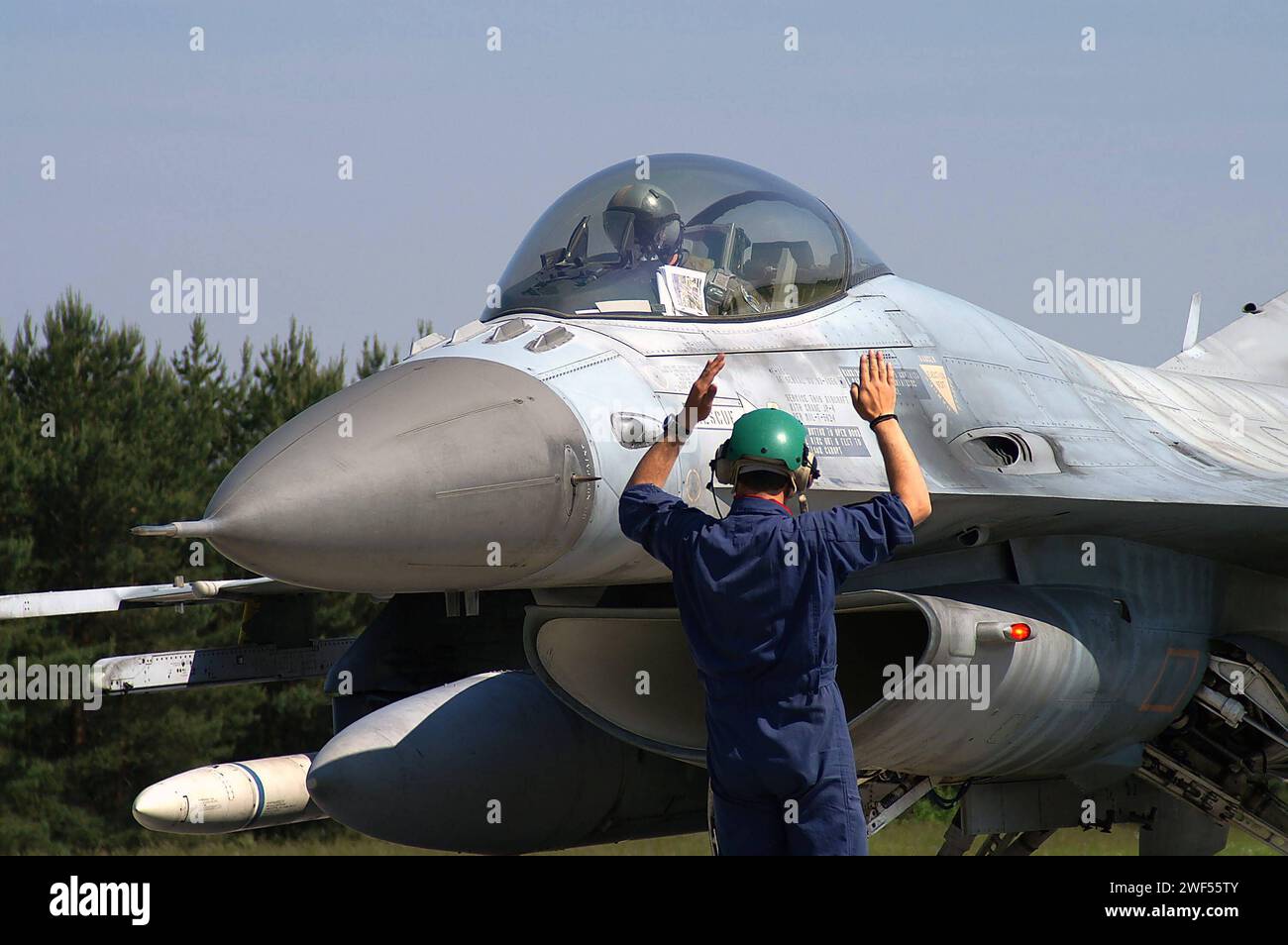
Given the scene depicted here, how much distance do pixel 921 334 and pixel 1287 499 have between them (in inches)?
67.5

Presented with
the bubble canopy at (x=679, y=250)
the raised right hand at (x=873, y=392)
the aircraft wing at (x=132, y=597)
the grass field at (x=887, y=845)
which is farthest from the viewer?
the grass field at (x=887, y=845)

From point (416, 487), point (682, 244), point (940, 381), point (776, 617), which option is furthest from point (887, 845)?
point (776, 617)

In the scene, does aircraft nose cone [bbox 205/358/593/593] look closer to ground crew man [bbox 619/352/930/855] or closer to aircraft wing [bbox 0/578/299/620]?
ground crew man [bbox 619/352/930/855]

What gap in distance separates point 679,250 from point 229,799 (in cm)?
357

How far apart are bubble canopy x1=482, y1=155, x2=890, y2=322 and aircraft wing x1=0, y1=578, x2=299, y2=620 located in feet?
10.7

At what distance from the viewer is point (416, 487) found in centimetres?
461

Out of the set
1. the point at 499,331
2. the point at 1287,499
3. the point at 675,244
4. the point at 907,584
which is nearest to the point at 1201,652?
the point at 1287,499

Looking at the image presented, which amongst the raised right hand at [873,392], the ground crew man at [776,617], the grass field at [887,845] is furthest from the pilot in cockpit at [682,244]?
the grass field at [887,845]

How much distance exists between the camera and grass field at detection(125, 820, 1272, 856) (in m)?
15.4

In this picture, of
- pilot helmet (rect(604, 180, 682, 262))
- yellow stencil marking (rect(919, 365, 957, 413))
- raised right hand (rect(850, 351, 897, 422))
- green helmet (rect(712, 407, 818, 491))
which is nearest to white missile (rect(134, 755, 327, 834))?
pilot helmet (rect(604, 180, 682, 262))

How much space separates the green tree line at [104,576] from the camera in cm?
2305

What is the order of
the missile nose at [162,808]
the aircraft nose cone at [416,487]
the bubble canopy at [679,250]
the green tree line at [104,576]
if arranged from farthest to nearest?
the green tree line at [104,576], the missile nose at [162,808], the bubble canopy at [679,250], the aircraft nose cone at [416,487]

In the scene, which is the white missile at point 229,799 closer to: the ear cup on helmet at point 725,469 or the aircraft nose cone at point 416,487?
the aircraft nose cone at point 416,487
